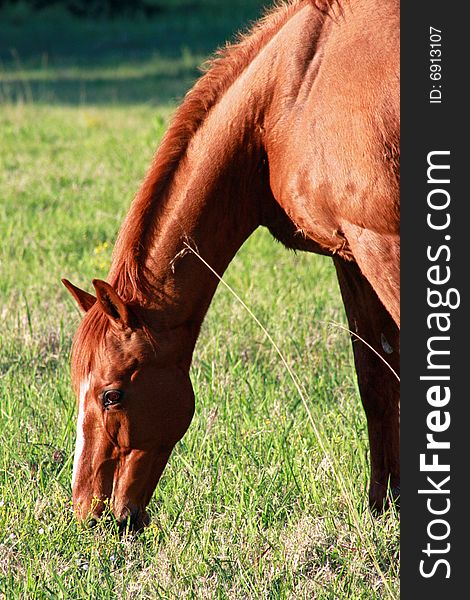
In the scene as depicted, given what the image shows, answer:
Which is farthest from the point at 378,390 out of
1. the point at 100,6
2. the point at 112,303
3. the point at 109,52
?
the point at 100,6

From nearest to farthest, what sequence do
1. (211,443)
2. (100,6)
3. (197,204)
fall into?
(197,204), (211,443), (100,6)

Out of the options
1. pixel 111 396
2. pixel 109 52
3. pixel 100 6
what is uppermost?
pixel 100 6

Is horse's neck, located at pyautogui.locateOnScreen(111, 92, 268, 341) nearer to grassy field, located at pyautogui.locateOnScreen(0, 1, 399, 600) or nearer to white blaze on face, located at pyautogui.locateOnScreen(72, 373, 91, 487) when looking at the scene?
white blaze on face, located at pyautogui.locateOnScreen(72, 373, 91, 487)

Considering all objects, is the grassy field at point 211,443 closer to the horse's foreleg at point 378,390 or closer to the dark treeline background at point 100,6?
the horse's foreleg at point 378,390

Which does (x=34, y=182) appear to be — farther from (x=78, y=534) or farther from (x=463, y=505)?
(x=463, y=505)

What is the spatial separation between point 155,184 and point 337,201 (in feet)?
2.17

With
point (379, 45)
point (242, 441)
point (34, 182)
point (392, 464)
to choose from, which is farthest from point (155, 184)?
point (34, 182)

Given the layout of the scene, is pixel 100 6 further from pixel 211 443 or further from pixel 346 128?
pixel 346 128

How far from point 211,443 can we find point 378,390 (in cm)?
66

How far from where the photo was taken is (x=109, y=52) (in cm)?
1658

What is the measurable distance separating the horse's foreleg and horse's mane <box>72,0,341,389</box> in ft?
2.46

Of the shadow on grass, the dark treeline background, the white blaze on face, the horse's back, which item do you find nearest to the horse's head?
the white blaze on face

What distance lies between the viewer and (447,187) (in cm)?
285

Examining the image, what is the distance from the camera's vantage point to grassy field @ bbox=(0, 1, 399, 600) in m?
3.16
